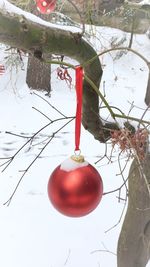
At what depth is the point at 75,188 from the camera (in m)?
0.91

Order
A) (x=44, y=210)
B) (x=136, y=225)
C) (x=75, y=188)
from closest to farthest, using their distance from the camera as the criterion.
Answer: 1. (x=75, y=188)
2. (x=136, y=225)
3. (x=44, y=210)

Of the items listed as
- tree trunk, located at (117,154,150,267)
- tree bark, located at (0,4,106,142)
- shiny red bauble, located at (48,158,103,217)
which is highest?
tree bark, located at (0,4,106,142)

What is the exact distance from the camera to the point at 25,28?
0.90m

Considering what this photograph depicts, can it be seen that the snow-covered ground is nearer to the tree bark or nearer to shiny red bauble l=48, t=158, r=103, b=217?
the tree bark

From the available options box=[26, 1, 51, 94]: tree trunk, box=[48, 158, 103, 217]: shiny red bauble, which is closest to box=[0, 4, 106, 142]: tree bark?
box=[48, 158, 103, 217]: shiny red bauble

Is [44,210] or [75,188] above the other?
[75,188]

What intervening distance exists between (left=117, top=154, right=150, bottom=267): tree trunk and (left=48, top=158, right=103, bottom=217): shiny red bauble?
0.50 m

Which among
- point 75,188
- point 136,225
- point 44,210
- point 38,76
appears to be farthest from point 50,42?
point 38,76

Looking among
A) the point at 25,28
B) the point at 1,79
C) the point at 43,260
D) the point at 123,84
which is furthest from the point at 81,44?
the point at 123,84

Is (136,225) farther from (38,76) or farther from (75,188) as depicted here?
(38,76)

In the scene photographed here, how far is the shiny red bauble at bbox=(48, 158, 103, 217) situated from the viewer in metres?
0.92

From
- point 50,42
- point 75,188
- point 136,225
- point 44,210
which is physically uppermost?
point 50,42

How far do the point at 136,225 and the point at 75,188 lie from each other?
0.81m

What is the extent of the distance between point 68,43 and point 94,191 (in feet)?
1.19
